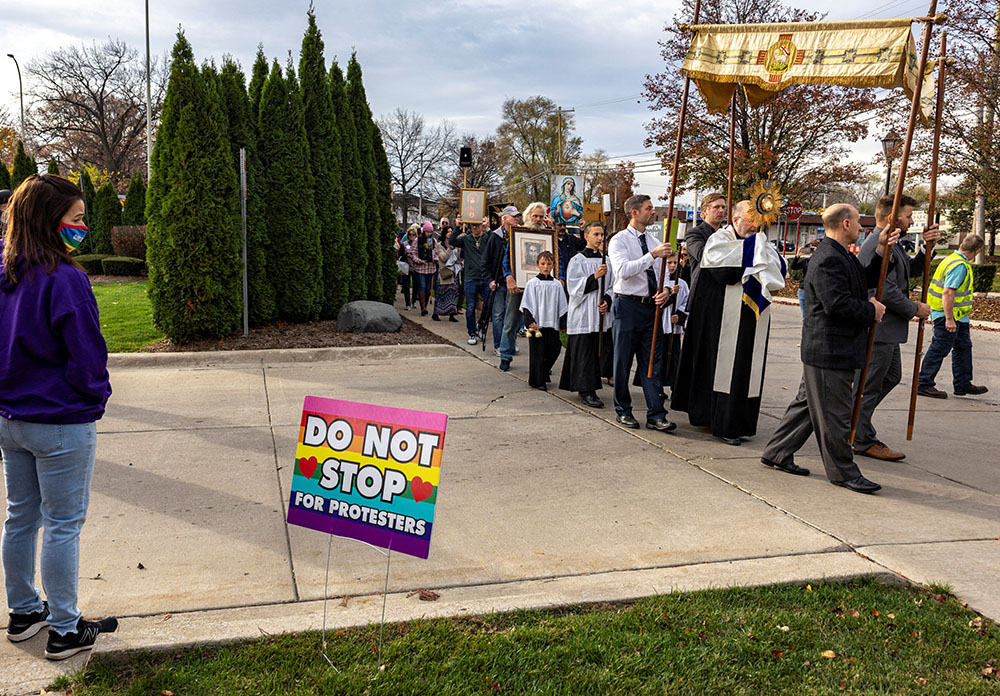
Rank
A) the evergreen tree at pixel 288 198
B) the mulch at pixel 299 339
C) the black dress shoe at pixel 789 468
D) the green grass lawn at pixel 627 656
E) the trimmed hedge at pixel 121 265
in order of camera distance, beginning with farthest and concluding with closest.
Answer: the trimmed hedge at pixel 121 265 → the evergreen tree at pixel 288 198 → the mulch at pixel 299 339 → the black dress shoe at pixel 789 468 → the green grass lawn at pixel 627 656

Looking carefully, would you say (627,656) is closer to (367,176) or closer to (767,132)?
(367,176)

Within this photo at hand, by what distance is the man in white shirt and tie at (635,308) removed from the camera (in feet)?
23.4

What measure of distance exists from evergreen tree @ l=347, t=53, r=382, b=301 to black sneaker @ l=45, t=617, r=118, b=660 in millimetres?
11551

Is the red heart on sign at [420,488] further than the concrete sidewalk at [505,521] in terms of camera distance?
No

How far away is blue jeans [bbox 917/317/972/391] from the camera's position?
31.0ft

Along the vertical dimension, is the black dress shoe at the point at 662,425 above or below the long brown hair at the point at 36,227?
below

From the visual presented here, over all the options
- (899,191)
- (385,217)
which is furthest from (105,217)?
(899,191)

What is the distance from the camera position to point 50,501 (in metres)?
3.12

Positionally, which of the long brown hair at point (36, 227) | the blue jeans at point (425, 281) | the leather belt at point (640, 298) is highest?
the long brown hair at point (36, 227)

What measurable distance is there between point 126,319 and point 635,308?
10.3 metres

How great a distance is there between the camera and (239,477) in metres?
5.53

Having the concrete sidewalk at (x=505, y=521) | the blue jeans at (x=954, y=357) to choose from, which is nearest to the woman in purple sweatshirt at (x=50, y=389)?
the concrete sidewalk at (x=505, y=521)

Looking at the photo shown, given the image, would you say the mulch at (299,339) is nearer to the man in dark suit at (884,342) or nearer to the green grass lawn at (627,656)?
the man in dark suit at (884,342)

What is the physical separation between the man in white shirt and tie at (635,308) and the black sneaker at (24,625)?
502cm
